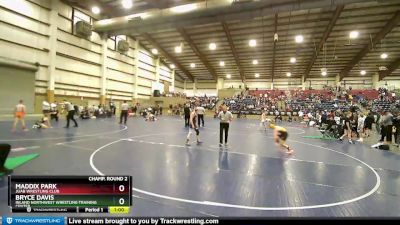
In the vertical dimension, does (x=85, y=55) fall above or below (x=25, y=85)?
above

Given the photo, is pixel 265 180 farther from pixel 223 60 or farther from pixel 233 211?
pixel 223 60

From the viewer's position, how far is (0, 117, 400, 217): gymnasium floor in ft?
13.3

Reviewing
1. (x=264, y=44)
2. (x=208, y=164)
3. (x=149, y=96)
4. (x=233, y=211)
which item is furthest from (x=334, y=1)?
(x=149, y=96)

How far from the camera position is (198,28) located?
101 feet

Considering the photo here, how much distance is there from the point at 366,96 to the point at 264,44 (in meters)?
18.1

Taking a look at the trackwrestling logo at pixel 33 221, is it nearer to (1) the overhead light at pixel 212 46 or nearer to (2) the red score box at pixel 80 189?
(2) the red score box at pixel 80 189

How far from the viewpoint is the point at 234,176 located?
5.83 meters

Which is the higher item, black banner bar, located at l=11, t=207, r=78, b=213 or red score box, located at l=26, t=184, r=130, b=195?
red score box, located at l=26, t=184, r=130, b=195

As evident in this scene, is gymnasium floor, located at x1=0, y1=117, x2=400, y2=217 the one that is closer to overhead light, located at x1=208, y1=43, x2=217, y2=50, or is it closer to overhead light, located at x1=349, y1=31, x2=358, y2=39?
overhead light, located at x1=349, y1=31, x2=358, y2=39

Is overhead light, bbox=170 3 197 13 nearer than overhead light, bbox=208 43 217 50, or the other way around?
overhead light, bbox=170 3 197 13

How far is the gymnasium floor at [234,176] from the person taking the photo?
406cm

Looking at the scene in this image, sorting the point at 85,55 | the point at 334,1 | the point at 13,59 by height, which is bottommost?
the point at 13,59
